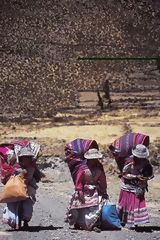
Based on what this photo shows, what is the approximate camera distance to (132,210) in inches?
372

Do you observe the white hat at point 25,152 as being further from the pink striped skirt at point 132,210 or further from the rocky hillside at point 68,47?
the rocky hillside at point 68,47

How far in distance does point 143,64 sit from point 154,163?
3315 centimetres

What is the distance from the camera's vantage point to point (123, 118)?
28844 mm

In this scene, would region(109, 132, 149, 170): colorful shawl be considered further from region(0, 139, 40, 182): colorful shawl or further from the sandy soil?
the sandy soil

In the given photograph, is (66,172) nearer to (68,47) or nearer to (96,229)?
(96,229)

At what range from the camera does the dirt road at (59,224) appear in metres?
8.76

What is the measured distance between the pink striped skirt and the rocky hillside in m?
26.4

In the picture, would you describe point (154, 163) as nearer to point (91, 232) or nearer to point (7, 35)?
point (91, 232)

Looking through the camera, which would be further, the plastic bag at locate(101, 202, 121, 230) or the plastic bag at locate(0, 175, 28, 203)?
the plastic bag at locate(101, 202, 121, 230)

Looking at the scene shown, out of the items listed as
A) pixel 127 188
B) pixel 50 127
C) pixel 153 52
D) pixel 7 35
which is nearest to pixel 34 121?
pixel 50 127

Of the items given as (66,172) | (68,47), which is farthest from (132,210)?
(68,47)

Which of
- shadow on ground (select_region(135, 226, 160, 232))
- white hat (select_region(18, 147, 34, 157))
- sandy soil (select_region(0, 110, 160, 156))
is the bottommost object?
shadow on ground (select_region(135, 226, 160, 232))

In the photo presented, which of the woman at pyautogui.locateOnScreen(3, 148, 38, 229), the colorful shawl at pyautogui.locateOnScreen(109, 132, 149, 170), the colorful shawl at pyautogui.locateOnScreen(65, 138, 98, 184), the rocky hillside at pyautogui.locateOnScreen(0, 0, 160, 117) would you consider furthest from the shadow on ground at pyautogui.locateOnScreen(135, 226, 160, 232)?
the rocky hillside at pyautogui.locateOnScreen(0, 0, 160, 117)

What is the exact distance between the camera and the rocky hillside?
42375 millimetres
